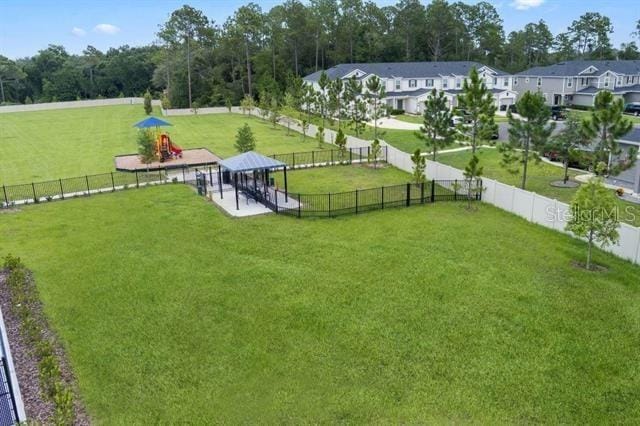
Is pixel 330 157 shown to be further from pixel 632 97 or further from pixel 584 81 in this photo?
pixel 632 97

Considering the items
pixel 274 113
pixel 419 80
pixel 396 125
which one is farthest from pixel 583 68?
pixel 274 113

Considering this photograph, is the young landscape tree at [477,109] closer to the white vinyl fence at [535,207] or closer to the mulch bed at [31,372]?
the white vinyl fence at [535,207]

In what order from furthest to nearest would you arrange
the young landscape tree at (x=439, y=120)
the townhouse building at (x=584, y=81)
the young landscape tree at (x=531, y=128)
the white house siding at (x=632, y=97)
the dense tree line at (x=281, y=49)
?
the dense tree line at (x=281, y=49) → the white house siding at (x=632, y=97) → the townhouse building at (x=584, y=81) → the young landscape tree at (x=439, y=120) → the young landscape tree at (x=531, y=128)

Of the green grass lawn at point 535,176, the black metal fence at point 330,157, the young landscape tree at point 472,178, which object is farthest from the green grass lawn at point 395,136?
the young landscape tree at point 472,178

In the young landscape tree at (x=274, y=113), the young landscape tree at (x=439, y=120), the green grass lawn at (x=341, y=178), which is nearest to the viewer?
the green grass lawn at (x=341, y=178)

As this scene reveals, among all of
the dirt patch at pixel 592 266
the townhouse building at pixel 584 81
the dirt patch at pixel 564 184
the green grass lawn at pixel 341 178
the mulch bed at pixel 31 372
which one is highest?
the townhouse building at pixel 584 81

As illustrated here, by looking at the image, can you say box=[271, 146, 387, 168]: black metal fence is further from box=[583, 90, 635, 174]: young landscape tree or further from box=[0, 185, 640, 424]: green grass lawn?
box=[0, 185, 640, 424]: green grass lawn

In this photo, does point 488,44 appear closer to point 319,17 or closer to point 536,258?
point 319,17
